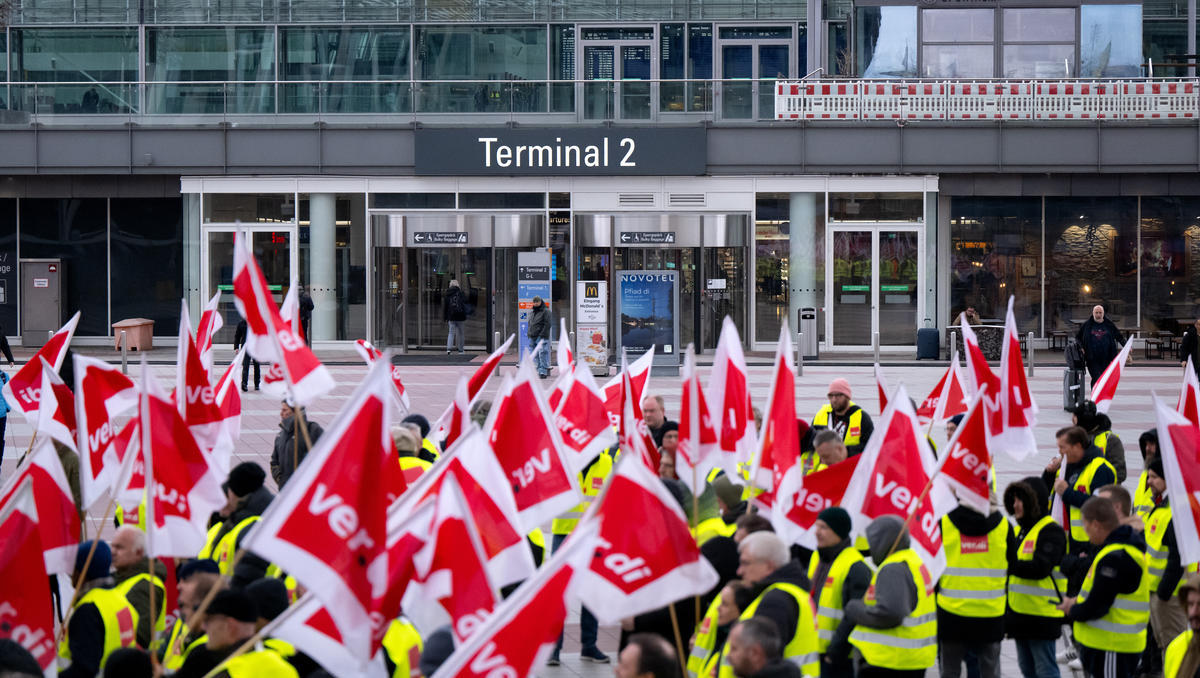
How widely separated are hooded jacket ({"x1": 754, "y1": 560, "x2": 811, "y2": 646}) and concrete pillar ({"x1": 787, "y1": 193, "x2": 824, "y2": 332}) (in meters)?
27.5

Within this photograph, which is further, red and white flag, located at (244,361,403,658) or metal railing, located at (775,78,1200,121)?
metal railing, located at (775,78,1200,121)

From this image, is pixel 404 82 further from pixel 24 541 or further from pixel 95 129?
pixel 24 541

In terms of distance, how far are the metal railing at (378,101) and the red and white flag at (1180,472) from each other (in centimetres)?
2627

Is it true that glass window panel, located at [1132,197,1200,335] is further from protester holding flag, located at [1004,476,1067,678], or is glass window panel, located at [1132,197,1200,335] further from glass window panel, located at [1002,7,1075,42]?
protester holding flag, located at [1004,476,1067,678]

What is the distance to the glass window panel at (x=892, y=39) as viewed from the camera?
33.5 meters

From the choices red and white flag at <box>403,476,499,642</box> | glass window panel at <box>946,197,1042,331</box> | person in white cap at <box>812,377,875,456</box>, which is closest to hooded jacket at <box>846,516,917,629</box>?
red and white flag at <box>403,476,499,642</box>

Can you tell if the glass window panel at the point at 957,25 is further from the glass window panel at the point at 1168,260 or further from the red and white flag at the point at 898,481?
the red and white flag at the point at 898,481

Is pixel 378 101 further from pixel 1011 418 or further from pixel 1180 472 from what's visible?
pixel 1180 472

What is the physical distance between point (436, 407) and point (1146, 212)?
1992 centimetres

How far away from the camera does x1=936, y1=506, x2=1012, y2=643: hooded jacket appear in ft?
28.2

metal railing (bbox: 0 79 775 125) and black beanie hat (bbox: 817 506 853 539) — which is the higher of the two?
metal railing (bbox: 0 79 775 125)

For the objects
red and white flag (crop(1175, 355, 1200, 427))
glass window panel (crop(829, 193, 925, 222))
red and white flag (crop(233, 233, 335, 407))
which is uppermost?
glass window panel (crop(829, 193, 925, 222))

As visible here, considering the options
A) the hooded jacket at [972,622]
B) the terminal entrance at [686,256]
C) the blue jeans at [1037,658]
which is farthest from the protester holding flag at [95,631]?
the terminal entrance at [686,256]

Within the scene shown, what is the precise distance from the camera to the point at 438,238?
112 feet
